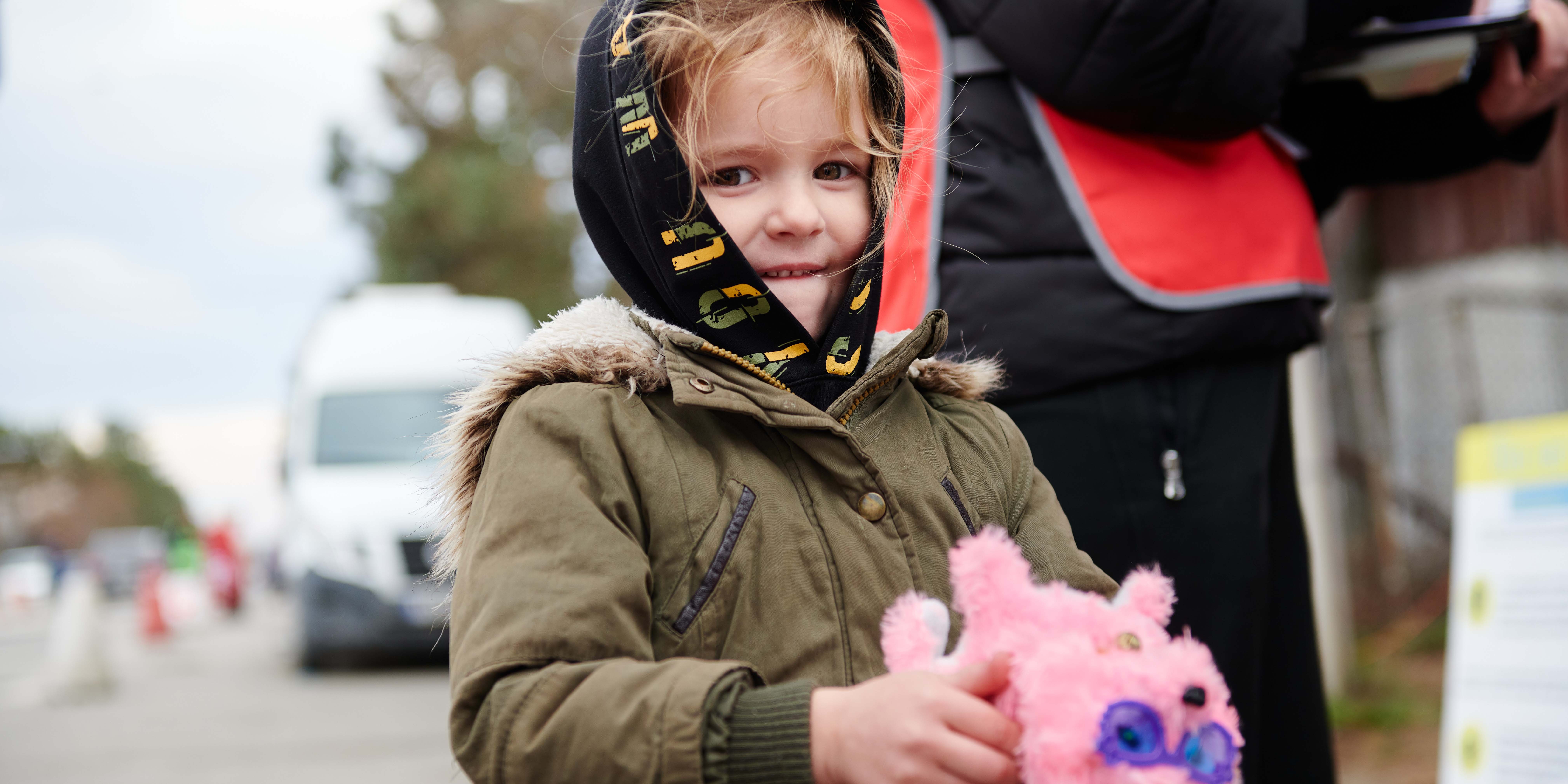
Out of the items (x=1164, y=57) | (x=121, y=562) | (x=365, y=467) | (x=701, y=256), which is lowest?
(x=121, y=562)

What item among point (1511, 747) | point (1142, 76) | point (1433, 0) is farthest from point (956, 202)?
point (1511, 747)

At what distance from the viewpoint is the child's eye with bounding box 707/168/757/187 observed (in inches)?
55.0

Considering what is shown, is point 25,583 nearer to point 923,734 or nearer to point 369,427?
point 369,427

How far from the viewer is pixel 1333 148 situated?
7.00 feet

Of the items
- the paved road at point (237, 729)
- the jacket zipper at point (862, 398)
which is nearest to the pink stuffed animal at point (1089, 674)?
the jacket zipper at point (862, 398)

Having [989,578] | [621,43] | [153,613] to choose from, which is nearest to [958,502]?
[989,578]

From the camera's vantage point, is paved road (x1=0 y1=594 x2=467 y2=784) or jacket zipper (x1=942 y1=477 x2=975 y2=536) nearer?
jacket zipper (x1=942 y1=477 x2=975 y2=536)

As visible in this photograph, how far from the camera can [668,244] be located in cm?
137

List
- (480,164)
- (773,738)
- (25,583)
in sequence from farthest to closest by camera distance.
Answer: (25,583)
(480,164)
(773,738)

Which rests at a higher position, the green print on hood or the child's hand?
the green print on hood

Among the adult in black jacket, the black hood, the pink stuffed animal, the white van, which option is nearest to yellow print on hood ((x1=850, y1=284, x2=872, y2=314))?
the black hood

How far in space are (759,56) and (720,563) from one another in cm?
59

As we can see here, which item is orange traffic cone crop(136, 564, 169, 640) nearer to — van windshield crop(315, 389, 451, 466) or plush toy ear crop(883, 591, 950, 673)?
van windshield crop(315, 389, 451, 466)

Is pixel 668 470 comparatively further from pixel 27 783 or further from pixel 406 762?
pixel 27 783
